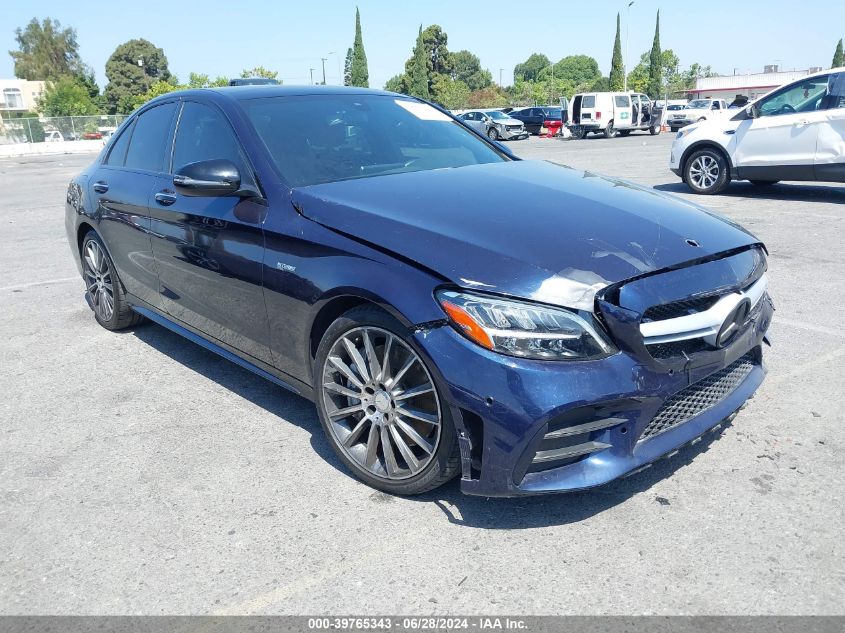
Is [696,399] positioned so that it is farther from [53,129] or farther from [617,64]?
[617,64]

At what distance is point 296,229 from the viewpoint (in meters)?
3.19

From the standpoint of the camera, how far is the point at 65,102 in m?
74.8

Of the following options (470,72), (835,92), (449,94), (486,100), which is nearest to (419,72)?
(449,94)

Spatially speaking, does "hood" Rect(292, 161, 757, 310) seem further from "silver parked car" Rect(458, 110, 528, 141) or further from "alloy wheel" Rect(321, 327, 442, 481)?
"silver parked car" Rect(458, 110, 528, 141)

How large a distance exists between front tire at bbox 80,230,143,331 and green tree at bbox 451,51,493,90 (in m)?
136

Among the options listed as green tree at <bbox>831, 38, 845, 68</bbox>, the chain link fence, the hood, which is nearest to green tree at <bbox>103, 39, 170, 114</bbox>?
the chain link fence

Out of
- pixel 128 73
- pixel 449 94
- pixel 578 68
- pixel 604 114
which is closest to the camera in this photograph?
pixel 604 114

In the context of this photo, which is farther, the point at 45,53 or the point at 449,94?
the point at 45,53

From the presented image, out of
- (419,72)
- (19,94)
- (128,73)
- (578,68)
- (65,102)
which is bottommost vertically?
(65,102)

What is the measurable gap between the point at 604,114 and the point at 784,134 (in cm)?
2340

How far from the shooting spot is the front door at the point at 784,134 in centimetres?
966

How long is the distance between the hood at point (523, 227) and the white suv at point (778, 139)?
7.28 meters

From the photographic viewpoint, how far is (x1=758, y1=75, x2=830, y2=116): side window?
9672 mm

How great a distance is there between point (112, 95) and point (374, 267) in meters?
104
